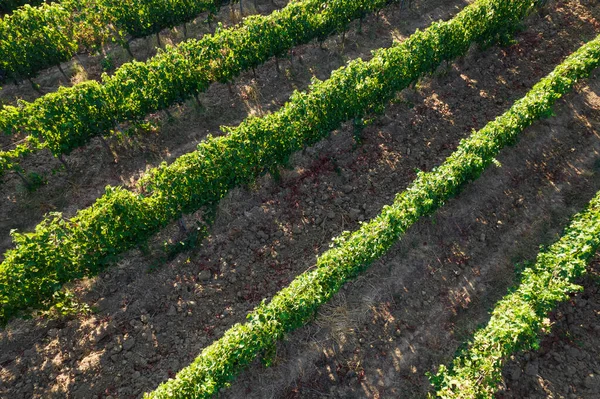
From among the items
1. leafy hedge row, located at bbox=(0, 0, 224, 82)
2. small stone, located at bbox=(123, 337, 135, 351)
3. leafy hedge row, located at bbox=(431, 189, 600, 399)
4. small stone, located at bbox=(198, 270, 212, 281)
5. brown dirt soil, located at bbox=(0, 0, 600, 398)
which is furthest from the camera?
leafy hedge row, located at bbox=(0, 0, 224, 82)

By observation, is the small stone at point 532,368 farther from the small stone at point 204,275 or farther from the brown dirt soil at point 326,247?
the small stone at point 204,275

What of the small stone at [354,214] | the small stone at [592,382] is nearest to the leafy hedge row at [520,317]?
the small stone at [592,382]

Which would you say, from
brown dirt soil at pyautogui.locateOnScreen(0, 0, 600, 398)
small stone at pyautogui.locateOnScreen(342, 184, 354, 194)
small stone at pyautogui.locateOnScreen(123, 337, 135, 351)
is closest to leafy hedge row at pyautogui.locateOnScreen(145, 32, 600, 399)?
brown dirt soil at pyautogui.locateOnScreen(0, 0, 600, 398)

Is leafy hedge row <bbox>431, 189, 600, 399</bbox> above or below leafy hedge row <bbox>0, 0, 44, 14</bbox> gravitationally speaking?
below

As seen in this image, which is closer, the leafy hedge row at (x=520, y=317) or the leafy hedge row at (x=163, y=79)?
the leafy hedge row at (x=520, y=317)

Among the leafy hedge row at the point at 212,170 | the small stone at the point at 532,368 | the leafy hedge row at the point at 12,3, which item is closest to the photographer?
the small stone at the point at 532,368

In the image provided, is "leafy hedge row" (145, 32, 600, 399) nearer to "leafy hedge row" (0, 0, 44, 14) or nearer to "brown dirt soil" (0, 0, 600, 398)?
"brown dirt soil" (0, 0, 600, 398)

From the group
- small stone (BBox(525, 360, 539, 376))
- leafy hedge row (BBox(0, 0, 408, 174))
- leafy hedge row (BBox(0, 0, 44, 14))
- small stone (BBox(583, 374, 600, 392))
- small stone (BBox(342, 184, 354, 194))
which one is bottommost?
small stone (BBox(583, 374, 600, 392))
